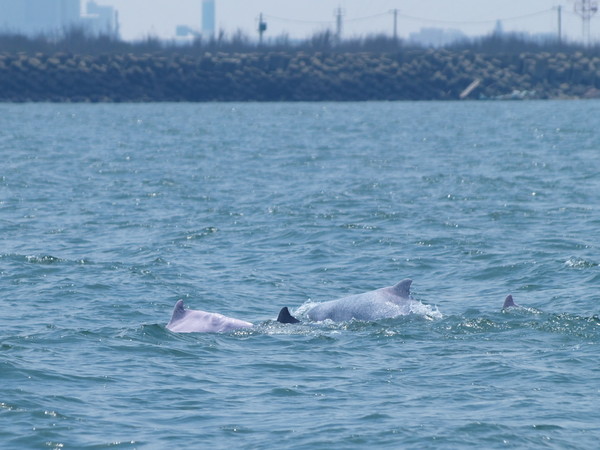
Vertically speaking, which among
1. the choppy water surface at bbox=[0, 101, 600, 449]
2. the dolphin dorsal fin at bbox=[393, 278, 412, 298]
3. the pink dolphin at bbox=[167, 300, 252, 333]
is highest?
the dolphin dorsal fin at bbox=[393, 278, 412, 298]

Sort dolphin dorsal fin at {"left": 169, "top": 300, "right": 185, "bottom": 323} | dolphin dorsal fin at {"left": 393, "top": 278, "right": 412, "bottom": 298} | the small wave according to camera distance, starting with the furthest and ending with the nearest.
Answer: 1. the small wave
2. dolphin dorsal fin at {"left": 393, "top": 278, "right": 412, "bottom": 298}
3. dolphin dorsal fin at {"left": 169, "top": 300, "right": 185, "bottom": 323}

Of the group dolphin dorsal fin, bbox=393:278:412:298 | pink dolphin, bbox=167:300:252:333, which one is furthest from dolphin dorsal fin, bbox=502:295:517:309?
pink dolphin, bbox=167:300:252:333

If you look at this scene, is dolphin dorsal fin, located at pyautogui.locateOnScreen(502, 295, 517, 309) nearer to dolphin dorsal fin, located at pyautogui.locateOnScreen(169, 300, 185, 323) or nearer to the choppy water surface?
the choppy water surface

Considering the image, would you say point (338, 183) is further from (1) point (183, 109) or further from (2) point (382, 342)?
(1) point (183, 109)

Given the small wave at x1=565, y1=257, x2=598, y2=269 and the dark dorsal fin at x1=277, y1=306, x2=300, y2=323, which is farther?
the small wave at x1=565, y1=257, x2=598, y2=269

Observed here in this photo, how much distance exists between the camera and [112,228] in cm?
2528

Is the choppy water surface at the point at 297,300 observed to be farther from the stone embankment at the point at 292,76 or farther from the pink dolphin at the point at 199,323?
the stone embankment at the point at 292,76

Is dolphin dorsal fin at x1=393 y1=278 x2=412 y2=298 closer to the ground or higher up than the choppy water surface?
higher up

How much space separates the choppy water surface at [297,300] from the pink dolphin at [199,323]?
189 mm

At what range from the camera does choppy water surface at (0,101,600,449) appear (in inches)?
456

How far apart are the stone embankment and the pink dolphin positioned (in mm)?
87438

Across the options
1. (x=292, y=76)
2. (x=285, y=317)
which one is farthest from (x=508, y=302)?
(x=292, y=76)

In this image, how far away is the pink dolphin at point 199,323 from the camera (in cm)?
1529

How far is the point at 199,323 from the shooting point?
15.4 metres
